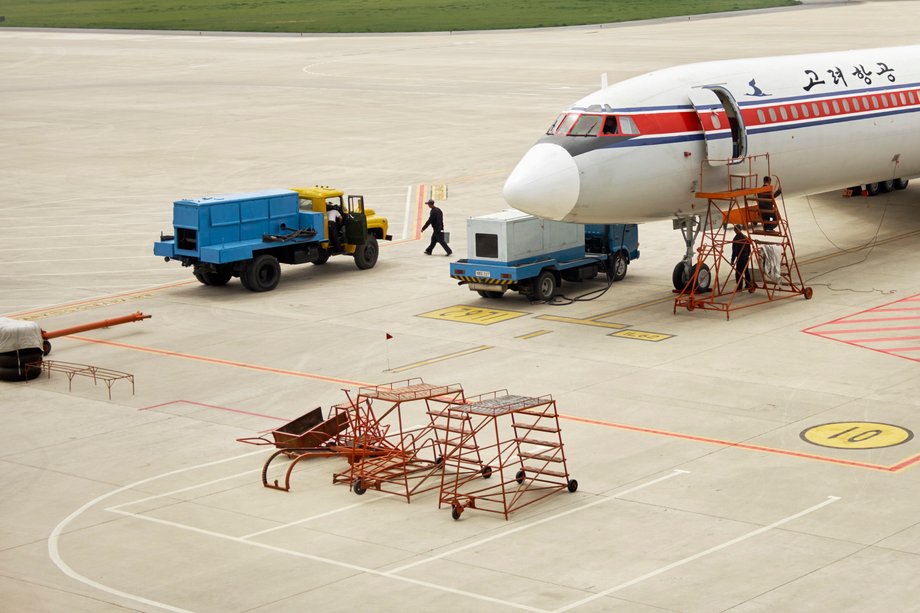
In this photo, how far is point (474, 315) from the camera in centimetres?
3831

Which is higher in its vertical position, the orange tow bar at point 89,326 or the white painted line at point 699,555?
the orange tow bar at point 89,326

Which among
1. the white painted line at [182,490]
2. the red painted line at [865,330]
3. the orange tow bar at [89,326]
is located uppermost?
the orange tow bar at [89,326]

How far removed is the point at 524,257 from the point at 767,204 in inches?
280

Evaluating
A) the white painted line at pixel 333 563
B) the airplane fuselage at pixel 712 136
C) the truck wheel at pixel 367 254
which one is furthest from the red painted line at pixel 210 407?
the truck wheel at pixel 367 254

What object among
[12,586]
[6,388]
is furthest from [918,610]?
[6,388]

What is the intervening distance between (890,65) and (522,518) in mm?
27658

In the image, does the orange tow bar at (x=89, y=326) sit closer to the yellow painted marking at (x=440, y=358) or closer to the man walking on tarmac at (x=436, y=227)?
the yellow painted marking at (x=440, y=358)

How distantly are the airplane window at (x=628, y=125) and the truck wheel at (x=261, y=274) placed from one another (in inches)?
470

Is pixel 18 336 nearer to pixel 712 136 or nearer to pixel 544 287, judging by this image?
pixel 544 287

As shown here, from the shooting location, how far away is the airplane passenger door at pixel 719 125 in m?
38.0

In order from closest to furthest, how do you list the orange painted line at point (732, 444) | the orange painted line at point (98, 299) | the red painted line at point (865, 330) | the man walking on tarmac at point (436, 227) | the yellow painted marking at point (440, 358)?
the orange painted line at point (732, 444) < the yellow painted marking at point (440, 358) < the red painted line at point (865, 330) < the orange painted line at point (98, 299) < the man walking on tarmac at point (436, 227)

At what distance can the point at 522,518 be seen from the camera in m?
23.1

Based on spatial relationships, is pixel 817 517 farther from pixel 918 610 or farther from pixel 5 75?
pixel 5 75

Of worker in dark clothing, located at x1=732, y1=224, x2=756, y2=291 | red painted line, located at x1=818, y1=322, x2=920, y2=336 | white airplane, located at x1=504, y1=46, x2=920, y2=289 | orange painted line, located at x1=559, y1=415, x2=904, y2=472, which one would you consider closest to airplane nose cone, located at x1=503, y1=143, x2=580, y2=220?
white airplane, located at x1=504, y1=46, x2=920, y2=289
